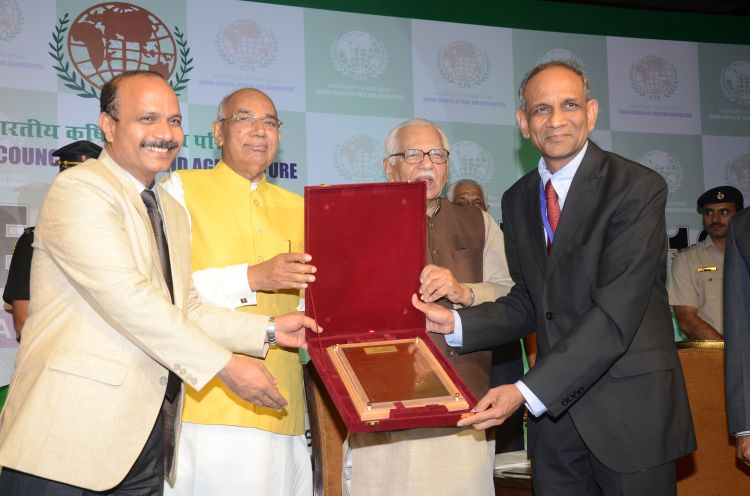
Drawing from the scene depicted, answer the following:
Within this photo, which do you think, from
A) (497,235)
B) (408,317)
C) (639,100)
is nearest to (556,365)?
(408,317)

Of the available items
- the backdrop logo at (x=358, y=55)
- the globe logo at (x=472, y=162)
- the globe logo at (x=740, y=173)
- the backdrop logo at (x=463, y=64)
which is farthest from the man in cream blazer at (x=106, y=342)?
the globe logo at (x=740, y=173)

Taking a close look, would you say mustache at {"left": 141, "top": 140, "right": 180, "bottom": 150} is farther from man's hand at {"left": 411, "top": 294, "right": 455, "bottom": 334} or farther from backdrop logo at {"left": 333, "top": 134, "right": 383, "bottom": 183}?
backdrop logo at {"left": 333, "top": 134, "right": 383, "bottom": 183}

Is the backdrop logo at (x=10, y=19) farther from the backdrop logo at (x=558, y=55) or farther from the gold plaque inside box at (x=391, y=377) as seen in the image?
the backdrop logo at (x=558, y=55)

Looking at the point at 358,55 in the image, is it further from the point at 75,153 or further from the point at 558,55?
the point at 75,153

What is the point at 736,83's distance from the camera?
6668mm

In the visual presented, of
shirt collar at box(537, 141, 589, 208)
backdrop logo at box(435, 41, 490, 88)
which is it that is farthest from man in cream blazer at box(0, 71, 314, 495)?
backdrop logo at box(435, 41, 490, 88)

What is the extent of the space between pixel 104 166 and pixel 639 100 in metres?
5.14

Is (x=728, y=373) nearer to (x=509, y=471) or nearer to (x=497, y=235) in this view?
(x=497, y=235)

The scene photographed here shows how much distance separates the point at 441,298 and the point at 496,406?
600 millimetres

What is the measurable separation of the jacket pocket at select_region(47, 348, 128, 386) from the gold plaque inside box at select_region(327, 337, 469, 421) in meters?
0.66

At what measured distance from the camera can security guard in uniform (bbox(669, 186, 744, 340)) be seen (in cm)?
592

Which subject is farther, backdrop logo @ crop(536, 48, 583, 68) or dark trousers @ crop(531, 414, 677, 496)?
backdrop logo @ crop(536, 48, 583, 68)

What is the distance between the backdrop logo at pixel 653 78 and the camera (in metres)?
6.40

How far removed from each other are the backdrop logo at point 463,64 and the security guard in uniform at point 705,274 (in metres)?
2.08
